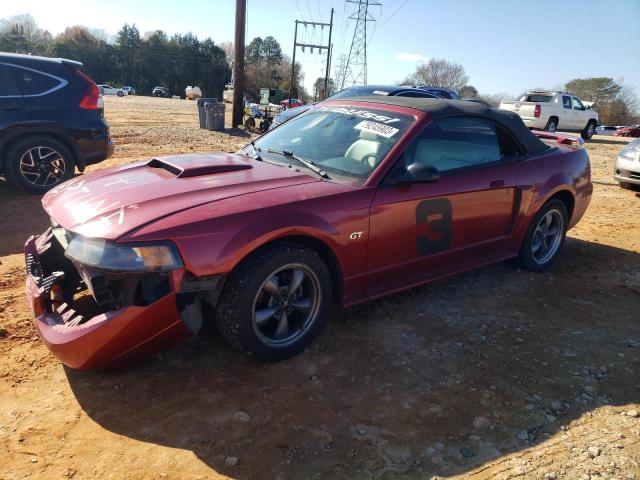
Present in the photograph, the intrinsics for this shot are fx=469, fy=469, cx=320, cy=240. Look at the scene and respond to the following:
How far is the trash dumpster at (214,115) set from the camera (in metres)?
16.0

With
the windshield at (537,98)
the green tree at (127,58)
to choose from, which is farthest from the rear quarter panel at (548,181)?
the green tree at (127,58)

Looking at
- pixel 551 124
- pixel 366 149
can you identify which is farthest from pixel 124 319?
pixel 551 124

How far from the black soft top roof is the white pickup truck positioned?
55.5 ft

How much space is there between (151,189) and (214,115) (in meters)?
14.1

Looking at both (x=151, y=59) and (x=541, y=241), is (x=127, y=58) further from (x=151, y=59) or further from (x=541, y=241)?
(x=541, y=241)

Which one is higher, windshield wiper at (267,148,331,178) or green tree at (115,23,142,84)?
green tree at (115,23,142,84)

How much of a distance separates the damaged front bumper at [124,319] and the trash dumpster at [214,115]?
14.3 m

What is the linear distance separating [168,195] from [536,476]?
241cm

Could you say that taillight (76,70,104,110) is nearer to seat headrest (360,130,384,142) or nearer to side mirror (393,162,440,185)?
seat headrest (360,130,384,142)

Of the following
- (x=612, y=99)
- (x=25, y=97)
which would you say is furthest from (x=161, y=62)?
(x=25, y=97)

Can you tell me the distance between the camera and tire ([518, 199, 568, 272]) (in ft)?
14.7

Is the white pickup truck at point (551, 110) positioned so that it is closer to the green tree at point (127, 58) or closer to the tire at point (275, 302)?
the tire at point (275, 302)

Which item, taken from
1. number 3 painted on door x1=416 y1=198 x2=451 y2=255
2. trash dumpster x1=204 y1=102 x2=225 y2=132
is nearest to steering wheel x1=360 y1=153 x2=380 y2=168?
number 3 painted on door x1=416 y1=198 x2=451 y2=255

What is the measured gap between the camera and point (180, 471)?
6.94 feet
